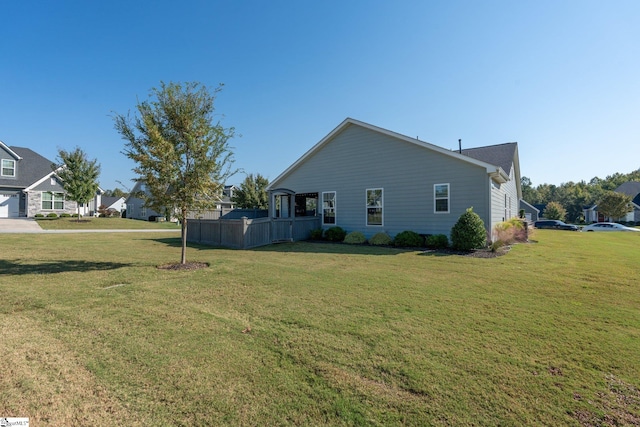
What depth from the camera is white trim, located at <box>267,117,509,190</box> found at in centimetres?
1194

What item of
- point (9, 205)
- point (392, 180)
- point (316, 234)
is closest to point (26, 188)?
point (9, 205)

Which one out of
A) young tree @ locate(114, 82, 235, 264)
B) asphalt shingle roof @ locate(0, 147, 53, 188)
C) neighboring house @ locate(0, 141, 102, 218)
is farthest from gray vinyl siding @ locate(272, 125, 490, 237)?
asphalt shingle roof @ locate(0, 147, 53, 188)

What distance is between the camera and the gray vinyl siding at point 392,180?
12570 mm

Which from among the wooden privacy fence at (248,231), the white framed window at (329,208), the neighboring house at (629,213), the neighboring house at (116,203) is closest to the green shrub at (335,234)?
the white framed window at (329,208)

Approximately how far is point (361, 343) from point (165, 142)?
6988mm

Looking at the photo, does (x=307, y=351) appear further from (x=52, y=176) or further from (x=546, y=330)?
(x=52, y=176)

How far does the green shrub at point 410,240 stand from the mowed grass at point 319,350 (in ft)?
19.7

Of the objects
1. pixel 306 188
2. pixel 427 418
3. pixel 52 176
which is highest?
pixel 52 176

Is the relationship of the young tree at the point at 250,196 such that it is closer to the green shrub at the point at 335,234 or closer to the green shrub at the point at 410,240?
the green shrub at the point at 335,234

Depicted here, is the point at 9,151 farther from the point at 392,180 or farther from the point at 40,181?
the point at 392,180

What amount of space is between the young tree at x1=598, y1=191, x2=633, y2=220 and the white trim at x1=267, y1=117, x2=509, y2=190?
141 feet

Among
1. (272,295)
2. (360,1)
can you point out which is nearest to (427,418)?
(272,295)

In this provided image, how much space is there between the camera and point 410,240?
12.8 m

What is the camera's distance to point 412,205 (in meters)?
13.7
